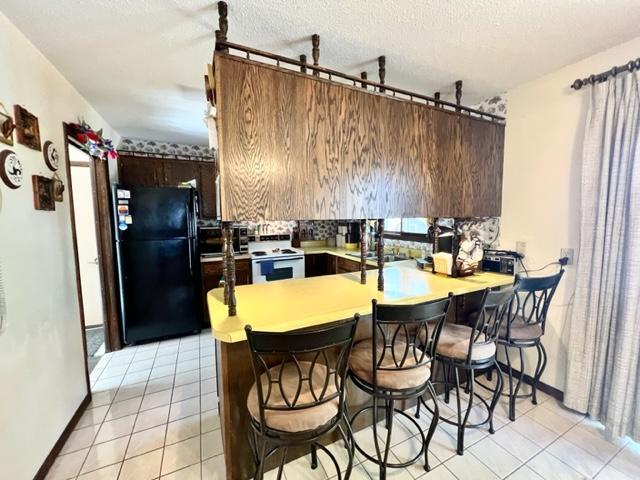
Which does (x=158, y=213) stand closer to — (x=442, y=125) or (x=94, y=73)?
(x=94, y=73)

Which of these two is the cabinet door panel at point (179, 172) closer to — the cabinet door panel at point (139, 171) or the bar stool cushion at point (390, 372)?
the cabinet door panel at point (139, 171)

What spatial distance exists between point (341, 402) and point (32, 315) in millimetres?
1775

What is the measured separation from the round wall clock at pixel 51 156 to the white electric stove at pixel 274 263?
221 cm

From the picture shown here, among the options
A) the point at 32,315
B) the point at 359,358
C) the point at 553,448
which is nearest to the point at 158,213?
the point at 32,315

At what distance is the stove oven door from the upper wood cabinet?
7.43ft

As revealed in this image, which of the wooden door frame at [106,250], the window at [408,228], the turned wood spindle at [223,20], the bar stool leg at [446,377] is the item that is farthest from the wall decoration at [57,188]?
the window at [408,228]

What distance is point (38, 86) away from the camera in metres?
1.78

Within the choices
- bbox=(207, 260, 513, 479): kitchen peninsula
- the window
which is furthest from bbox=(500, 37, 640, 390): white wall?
the window

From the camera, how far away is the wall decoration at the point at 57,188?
1896 mm

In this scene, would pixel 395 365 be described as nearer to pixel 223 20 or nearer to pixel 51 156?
pixel 223 20

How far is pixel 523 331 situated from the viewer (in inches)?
81.0

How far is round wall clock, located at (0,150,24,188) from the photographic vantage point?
141 centimetres

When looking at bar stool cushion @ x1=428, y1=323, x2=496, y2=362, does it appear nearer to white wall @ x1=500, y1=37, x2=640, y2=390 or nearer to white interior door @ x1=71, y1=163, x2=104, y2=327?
white wall @ x1=500, y1=37, x2=640, y2=390

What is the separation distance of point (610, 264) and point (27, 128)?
142 inches
